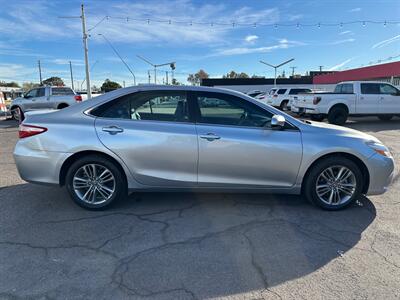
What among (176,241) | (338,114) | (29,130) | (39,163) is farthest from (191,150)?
(338,114)

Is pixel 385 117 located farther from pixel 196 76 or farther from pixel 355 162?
pixel 196 76

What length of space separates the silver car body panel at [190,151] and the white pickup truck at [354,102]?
971 cm

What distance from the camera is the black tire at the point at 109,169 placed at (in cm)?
402

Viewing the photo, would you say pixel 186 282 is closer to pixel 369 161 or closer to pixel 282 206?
pixel 282 206

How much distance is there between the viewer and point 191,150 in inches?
154

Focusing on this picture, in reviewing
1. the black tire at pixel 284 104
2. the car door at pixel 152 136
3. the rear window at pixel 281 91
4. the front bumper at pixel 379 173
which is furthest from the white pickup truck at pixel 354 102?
the car door at pixel 152 136

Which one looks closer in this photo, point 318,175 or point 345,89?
point 318,175

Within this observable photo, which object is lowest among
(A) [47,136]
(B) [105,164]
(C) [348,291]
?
(C) [348,291]

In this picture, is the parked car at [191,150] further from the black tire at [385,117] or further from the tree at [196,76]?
the tree at [196,76]

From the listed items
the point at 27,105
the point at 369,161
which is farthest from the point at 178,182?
the point at 27,105

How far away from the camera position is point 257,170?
3996 millimetres

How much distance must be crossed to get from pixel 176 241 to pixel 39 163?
211 cm

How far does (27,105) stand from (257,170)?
50.4 ft

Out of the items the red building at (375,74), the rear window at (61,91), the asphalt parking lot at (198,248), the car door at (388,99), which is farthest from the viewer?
the red building at (375,74)
